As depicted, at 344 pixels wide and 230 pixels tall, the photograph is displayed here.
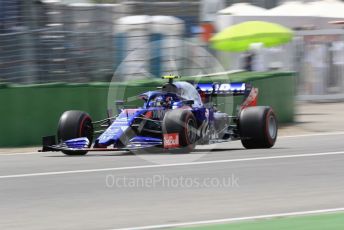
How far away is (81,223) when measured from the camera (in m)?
8.13

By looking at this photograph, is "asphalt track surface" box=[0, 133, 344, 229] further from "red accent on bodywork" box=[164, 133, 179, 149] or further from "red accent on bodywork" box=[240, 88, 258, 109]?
"red accent on bodywork" box=[240, 88, 258, 109]

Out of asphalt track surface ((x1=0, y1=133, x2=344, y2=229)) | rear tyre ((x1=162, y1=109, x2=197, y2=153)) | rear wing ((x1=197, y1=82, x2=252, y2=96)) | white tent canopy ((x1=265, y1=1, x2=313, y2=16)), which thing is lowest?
asphalt track surface ((x1=0, y1=133, x2=344, y2=229))

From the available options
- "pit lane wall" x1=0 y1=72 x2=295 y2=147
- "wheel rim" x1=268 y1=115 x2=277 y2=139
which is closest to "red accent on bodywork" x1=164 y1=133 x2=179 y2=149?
"wheel rim" x1=268 y1=115 x2=277 y2=139

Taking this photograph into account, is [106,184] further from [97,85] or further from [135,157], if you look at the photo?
[97,85]

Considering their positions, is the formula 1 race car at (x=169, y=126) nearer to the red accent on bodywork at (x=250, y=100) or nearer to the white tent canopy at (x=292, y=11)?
the red accent on bodywork at (x=250, y=100)

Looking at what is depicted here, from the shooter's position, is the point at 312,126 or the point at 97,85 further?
the point at 312,126

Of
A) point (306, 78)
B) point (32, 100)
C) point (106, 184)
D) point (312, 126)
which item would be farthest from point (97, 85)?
point (306, 78)

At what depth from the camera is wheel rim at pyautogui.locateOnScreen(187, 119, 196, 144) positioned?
13.4m

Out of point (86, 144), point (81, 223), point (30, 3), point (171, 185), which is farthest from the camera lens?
point (30, 3)

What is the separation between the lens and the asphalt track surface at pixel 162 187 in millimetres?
8562

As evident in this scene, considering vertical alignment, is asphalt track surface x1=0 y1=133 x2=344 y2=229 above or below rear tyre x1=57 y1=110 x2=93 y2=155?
below

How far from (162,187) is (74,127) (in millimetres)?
3757

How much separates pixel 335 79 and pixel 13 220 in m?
Answer: 20.6

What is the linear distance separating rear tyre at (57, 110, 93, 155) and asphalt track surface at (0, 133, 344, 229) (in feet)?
1.35
